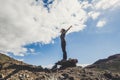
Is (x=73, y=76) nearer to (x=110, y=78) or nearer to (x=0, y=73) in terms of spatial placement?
(x=110, y=78)

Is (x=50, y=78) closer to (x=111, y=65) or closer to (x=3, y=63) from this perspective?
(x=3, y=63)

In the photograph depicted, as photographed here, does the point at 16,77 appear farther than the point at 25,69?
No

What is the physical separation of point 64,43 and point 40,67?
129 inches

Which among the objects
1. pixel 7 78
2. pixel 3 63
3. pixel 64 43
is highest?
pixel 64 43

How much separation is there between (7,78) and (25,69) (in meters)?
2.29

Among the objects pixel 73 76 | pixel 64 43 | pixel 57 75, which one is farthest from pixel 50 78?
pixel 64 43

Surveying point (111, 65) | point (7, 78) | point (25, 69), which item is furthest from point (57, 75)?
point (111, 65)

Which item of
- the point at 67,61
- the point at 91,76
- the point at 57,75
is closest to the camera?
the point at 57,75

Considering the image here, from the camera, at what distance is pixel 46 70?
810 inches

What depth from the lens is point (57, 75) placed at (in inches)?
739

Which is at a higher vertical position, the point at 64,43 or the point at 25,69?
the point at 64,43

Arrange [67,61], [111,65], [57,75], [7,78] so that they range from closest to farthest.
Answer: [7,78]
[57,75]
[67,61]
[111,65]

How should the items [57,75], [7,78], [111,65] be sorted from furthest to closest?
[111,65]
[57,75]
[7,78]

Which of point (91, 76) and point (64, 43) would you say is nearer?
point (91, 76)
